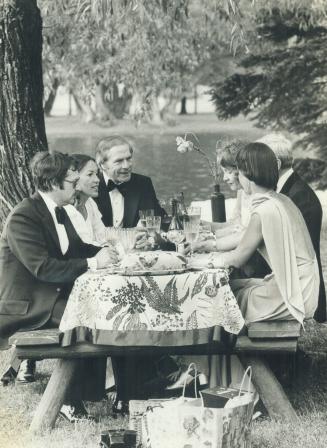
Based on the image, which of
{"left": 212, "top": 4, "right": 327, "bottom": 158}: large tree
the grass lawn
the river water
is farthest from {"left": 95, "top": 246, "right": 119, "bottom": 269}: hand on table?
the river water

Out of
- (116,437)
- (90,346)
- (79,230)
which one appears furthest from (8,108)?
(116,437)

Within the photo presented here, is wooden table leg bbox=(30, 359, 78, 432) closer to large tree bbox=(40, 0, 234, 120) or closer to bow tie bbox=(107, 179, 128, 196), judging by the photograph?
bow tie bbox=(107, 179, 128, 196)

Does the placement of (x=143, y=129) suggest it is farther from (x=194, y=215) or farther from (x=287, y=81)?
(x=194, y=215)

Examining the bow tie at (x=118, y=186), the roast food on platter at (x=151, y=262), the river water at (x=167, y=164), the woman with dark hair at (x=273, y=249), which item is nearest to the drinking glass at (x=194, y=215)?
the woman with dark hair at (x=273, y=249)

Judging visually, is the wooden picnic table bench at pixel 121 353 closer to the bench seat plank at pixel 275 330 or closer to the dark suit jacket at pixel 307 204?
the bench seat plank at pixel 275 330

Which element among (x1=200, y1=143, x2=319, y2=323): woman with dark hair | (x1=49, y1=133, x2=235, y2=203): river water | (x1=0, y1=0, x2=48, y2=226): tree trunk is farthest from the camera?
(x1=49, y1=133, x2=235, y2=203): river water

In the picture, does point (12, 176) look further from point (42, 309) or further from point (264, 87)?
point (264, 87)

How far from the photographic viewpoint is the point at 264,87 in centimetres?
1418

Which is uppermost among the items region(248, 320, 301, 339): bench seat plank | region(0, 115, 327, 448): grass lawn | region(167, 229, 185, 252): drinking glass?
region(167, 229, 185, 252): drinking glass

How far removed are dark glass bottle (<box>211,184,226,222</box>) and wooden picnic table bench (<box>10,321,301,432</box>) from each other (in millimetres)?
1863

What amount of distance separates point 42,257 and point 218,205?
2125 millimetres

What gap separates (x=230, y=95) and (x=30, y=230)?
9.32m

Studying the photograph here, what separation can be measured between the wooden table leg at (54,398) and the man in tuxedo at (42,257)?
0.80 ft

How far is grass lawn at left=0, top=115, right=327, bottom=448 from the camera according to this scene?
195 inches
